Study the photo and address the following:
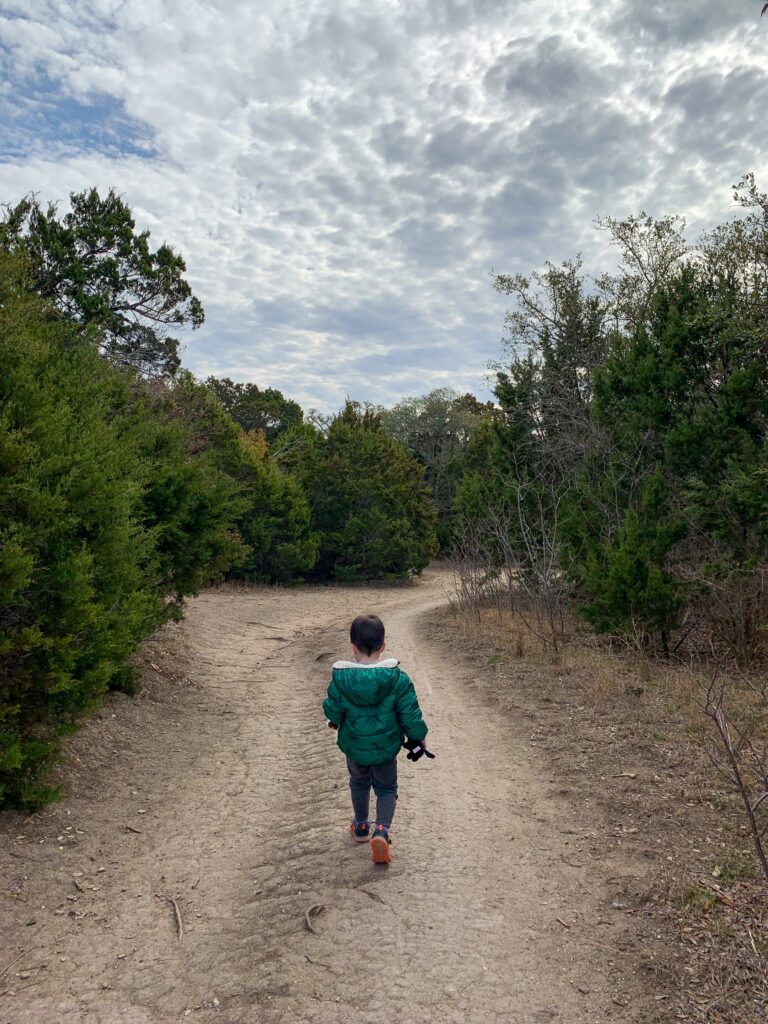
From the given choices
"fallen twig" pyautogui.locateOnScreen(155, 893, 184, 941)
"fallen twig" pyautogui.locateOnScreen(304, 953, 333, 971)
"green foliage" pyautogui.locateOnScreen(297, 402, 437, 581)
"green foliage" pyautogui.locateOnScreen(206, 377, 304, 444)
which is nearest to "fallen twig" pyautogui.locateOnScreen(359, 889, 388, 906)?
"fallen twig" pyautogui.locateOnScreen(304, 953, 333, 971)

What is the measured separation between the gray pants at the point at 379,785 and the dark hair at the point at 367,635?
0.73 meters

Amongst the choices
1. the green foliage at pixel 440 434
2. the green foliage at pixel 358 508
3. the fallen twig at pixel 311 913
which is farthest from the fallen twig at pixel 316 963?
the green foliage at pixel 440 434

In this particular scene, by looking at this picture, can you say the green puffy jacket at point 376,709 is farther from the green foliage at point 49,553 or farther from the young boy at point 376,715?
the green foliage at point 49,553

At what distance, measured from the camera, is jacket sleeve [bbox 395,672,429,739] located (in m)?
4.27

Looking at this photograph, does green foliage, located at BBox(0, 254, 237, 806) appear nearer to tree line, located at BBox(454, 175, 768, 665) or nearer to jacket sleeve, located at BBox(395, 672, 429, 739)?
jacket sleeve, located at BBox(395, 672, 429, 739)

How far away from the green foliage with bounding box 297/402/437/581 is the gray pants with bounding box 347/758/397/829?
77.6 feet

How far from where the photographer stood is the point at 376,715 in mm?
4336

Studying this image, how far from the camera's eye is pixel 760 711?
7309 millimetres

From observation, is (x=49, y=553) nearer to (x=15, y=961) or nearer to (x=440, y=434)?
(x=15, y=961)

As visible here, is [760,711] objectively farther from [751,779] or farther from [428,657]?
[428,657]

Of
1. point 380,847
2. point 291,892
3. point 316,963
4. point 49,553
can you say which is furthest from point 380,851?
point 49,553

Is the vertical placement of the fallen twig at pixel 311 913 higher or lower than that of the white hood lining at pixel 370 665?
lower

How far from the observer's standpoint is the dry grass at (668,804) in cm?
329

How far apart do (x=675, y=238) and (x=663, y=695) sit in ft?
55.5
